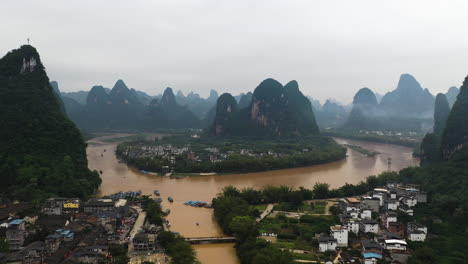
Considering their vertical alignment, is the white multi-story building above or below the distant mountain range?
below

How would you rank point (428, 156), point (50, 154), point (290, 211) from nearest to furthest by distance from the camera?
point (290, 211)
point (50, 154)
point (428, 156)

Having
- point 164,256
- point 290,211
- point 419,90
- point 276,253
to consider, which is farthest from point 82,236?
point 419,90

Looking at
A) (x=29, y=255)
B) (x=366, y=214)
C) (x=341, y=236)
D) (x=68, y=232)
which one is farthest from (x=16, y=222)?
(x=366, y=214)

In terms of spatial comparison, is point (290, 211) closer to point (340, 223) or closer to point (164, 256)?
point (340, 223)

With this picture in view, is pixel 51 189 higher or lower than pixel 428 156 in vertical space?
lower

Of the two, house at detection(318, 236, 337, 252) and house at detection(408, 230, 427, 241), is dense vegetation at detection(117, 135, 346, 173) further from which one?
house at detection(408, 230, 427, 241)

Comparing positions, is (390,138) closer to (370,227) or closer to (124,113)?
(370,227)

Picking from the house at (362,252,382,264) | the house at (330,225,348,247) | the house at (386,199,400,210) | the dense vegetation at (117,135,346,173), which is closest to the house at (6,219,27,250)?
the house at (330,225,348,247)

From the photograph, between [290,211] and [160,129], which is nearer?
[290,211]
